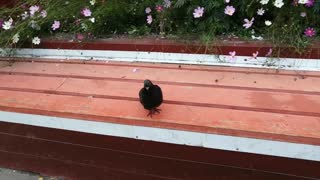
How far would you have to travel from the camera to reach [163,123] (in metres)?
2.01

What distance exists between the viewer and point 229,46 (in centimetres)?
249

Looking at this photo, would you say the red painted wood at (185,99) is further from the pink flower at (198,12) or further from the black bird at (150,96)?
the pink flower at (198,12)

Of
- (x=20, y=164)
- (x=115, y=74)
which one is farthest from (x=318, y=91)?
(x=20, y=164)

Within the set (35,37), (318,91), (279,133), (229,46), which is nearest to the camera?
(279,133)

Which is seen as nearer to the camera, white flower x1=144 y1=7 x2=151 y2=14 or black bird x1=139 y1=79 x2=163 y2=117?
black bird x1=139 y1=79 x2=163 y2=117

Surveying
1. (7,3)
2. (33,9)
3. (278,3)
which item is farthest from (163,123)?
(7,3)

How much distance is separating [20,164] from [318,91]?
1.95m

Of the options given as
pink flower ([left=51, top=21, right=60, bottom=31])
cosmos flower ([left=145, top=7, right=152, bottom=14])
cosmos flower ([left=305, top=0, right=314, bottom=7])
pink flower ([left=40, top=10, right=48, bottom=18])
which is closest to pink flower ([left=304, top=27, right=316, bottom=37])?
cosmos flower ([left=305, top=0, right=314, bottom=7])

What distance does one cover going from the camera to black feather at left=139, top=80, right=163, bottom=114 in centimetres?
200

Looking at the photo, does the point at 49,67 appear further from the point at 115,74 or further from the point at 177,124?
the point at 177,124

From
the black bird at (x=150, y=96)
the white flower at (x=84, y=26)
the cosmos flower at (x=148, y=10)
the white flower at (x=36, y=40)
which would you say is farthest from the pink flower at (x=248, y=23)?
the white flower at (x=36, y=40)

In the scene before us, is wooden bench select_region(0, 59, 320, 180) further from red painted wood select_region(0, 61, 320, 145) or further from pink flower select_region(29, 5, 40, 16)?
pink flower select_region(29, 5, 40, 16)

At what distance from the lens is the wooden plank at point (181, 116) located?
182cm

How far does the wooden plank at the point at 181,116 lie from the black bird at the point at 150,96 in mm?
62
